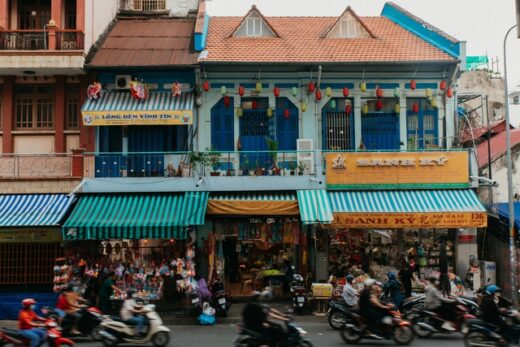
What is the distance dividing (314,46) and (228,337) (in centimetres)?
1055

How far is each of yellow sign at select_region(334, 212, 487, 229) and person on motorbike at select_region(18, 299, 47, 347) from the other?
29.6 feet

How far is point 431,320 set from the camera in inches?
561

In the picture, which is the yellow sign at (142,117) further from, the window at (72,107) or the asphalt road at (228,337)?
the asphalt road at (228,337)

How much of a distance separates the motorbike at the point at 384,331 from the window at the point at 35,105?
1161 cm

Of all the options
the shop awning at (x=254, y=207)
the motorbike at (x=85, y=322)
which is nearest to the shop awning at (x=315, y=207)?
the shop awning at (x=254, y=207)

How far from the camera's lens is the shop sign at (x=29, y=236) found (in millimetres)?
18297

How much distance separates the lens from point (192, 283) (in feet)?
57.9

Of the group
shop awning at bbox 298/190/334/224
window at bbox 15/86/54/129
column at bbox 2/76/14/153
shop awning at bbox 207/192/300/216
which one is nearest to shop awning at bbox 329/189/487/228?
shop awning at bbox 298/190/334/224

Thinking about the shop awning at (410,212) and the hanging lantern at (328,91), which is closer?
the shop awning at (410,212)

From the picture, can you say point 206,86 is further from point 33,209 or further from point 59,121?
point 33,209

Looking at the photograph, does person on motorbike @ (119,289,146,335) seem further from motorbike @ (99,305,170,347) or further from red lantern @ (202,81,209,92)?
Answer: red lantern @ (202,81,209,92)

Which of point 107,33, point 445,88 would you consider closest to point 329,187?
point 445,88

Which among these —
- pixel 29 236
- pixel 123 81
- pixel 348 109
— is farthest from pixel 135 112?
pixel 348 109

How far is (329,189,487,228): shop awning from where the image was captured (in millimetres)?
17906
